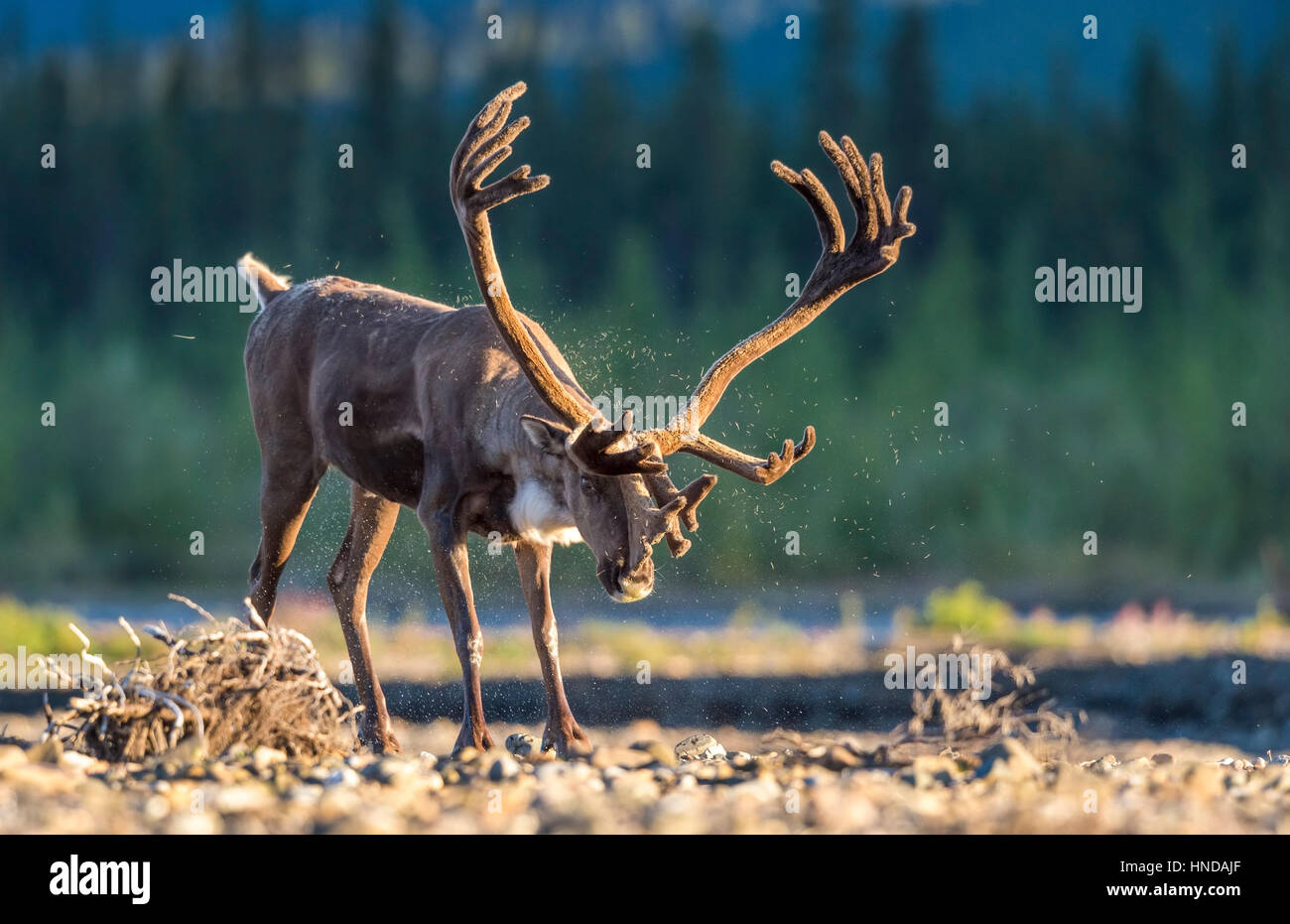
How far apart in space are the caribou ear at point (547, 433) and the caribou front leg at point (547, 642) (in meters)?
0.97

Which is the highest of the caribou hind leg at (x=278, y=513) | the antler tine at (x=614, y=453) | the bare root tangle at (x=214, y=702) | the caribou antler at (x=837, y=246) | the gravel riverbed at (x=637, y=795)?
the caribou antler at (x=837, y=246)

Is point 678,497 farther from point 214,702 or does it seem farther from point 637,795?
point 214,702

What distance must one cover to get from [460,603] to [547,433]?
1055 millimetres

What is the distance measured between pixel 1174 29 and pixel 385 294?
9135cm

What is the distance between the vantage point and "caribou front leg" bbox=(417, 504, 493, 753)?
8.38 m

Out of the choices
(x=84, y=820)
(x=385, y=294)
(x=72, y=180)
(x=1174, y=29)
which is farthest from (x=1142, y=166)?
(x=1174, y=29)

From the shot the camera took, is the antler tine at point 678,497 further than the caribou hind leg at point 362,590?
No

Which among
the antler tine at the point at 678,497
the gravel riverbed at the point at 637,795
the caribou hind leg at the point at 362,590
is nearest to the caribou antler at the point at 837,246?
the antler tine at the point at 678,497

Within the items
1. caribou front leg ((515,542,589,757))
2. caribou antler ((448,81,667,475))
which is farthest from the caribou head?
caribou front leg ((515,542,589,757))

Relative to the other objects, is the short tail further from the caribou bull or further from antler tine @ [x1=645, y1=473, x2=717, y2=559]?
antler tine @ [x1=645, y1=473, x2=717, y2=559]

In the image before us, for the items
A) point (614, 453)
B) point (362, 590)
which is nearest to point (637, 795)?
point (614, 453)

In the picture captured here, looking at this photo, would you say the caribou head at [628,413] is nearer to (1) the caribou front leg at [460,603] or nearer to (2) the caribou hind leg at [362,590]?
(1) the caribou front leg at [460,603]

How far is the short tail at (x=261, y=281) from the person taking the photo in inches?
408

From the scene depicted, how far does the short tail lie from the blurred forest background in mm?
12407
